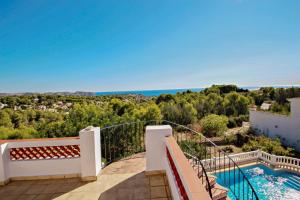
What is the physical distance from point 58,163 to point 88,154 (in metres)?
0.70

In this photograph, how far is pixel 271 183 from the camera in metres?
9.13

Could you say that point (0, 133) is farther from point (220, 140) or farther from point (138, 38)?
point (220, 140)

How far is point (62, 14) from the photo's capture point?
794 centimetres

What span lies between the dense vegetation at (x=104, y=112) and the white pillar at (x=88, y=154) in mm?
6260

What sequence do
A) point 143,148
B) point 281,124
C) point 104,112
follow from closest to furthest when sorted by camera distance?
point 143,148, point 104,112, point 281,124

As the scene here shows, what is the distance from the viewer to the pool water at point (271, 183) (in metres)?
7.97

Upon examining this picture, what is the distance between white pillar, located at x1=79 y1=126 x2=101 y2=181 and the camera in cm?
358

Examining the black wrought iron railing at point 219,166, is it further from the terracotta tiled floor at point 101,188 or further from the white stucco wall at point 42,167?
the white stucco wall at point 42,167

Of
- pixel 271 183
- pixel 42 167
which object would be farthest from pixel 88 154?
pixel 271 183

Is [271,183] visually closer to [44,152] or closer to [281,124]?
[281,124]

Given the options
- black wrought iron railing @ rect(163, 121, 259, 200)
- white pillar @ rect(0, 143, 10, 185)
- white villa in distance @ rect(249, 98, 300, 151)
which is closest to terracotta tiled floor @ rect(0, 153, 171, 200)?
white pillar @ rect(0, 143, 10, 185)

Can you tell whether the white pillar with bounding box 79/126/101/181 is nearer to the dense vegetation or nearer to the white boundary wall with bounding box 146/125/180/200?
the white boundary wall with bounding box 146/125/180/200

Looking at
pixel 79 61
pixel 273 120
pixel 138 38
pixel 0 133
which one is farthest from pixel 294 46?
pixel 0 133

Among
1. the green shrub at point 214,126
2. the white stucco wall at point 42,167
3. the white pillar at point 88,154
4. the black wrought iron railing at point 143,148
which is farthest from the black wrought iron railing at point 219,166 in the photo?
the green shrub at point 214,126
